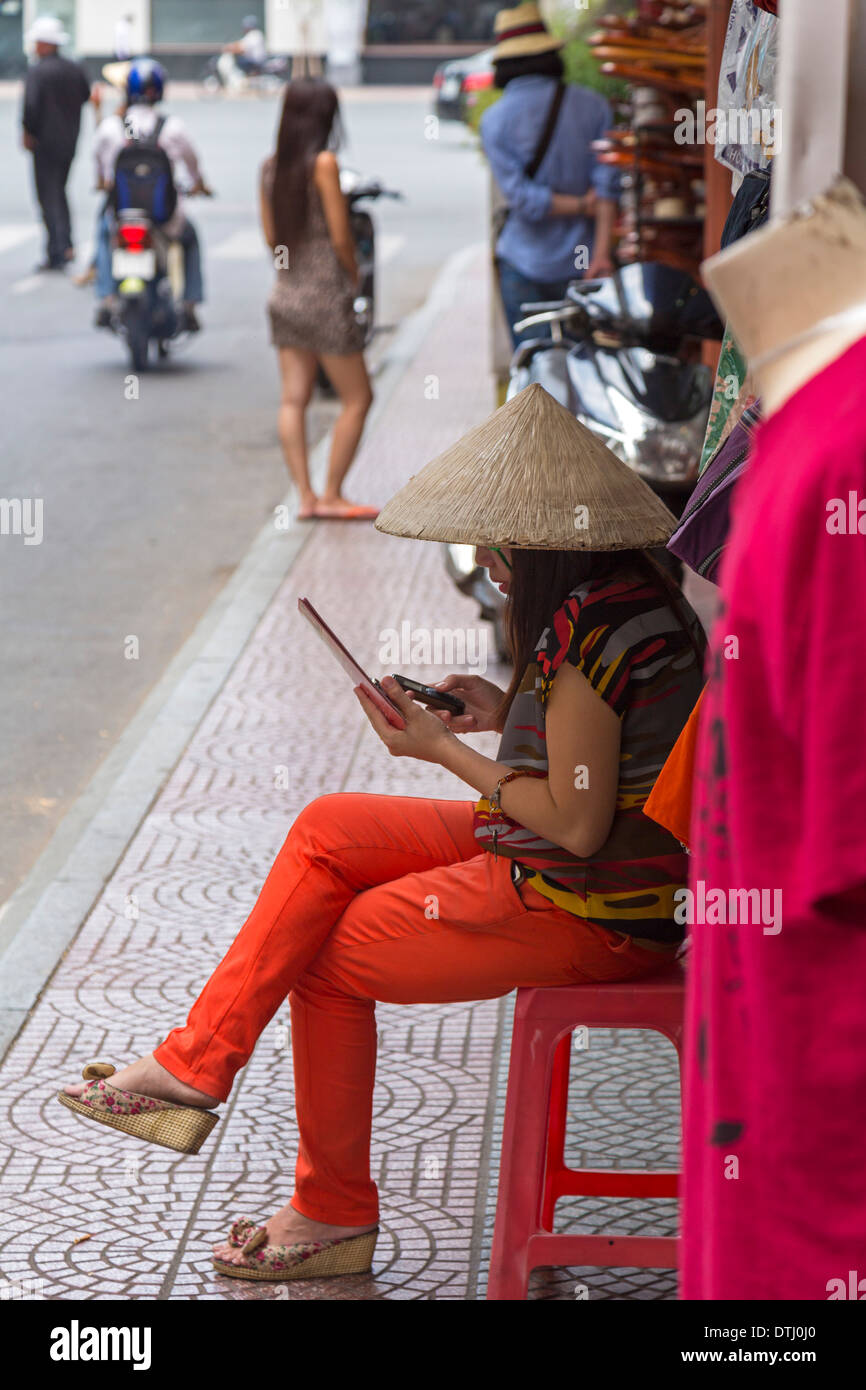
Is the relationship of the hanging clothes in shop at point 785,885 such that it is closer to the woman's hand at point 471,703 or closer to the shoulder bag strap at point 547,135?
the woman's hand at point 471,703

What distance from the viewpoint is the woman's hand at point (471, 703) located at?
10.4ft

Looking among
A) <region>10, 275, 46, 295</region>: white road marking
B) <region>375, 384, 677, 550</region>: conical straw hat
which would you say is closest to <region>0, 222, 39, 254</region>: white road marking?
<region>10, 275, 46, 295</region>: white road marking

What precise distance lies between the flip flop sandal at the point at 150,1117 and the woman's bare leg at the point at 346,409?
570cm

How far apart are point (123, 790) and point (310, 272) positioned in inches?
131

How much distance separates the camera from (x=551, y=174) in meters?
7.88

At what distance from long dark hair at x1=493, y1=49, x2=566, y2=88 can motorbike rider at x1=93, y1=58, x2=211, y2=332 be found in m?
4.75

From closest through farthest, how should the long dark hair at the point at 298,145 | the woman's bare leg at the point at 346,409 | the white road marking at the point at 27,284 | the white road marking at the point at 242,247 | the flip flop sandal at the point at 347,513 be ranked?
the long dark hair at the point at 298,145 → the woman's bare leg at the point at 346,409 → the flip flop sandal at the point at 347,513 → the white road marking at the point at 27,284 → the white road marking at the point at 242,247

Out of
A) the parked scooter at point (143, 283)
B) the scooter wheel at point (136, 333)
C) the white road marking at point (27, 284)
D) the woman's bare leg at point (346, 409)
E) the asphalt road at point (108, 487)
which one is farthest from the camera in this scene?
the white road marking at point (27, 284)

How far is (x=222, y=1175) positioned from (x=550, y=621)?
4.33 feet

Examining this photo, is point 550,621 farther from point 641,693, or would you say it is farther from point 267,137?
point 267,137

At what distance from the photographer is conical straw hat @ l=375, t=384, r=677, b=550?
110 inches

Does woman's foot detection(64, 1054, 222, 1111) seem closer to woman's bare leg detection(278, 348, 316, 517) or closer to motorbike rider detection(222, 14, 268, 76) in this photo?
woman's bare leg detection(278, 348, 316, 517)

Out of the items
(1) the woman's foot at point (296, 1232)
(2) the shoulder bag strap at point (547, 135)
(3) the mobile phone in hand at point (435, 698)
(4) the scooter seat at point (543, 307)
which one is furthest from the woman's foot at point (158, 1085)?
(2) the shoulder bag strap at point (547, 135)
